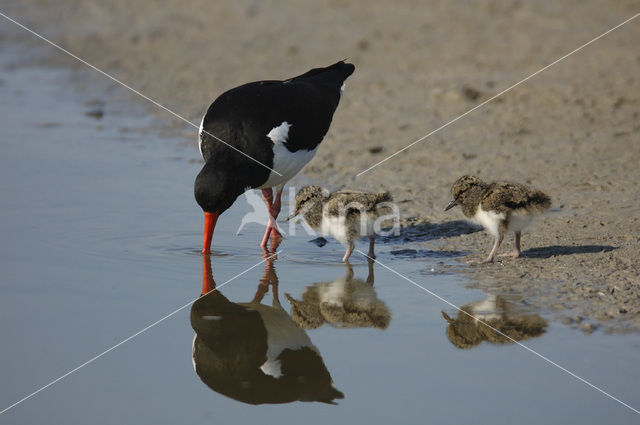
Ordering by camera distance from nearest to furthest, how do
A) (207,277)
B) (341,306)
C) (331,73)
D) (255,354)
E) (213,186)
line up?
(255,354), (341,306), (207,277), (213,186), (331,73)

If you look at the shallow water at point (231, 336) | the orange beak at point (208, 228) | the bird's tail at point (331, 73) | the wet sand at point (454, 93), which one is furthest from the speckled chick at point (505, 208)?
the bird's tail at point (331, 73)

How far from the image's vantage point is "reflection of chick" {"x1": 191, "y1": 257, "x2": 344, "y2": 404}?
15.1ft

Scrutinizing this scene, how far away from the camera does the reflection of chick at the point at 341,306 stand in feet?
18.4

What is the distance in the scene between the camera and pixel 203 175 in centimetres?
671

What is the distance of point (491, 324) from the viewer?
5.48 m

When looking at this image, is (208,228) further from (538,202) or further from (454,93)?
(454,93)

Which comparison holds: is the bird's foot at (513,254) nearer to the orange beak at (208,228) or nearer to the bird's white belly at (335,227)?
the bird's white belly at (335,227)

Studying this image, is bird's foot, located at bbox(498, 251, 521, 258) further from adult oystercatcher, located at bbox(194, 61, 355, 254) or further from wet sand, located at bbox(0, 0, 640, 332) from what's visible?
adult oystercatcher, located at bbox(194, 61, 355, 254)

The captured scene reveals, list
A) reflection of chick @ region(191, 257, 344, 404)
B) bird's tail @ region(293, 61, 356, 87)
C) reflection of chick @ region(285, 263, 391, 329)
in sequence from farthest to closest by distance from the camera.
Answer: bird's tail @ region(293, 61, 356, 87) → reflection of chick @ region(285, 263, 391, 329) → reflection of chick @ region(191, 257, 344, 404)

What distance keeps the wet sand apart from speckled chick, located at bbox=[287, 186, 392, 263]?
0.67 metres

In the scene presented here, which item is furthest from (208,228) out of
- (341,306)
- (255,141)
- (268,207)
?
(341,306)

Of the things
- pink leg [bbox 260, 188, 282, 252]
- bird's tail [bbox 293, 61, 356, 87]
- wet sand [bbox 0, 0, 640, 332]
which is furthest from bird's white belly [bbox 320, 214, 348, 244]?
bird's tail [bbox 293, 61, 356, 87]

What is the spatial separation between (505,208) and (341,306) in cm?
163

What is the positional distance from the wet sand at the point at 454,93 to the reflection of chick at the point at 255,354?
5.26 ft
